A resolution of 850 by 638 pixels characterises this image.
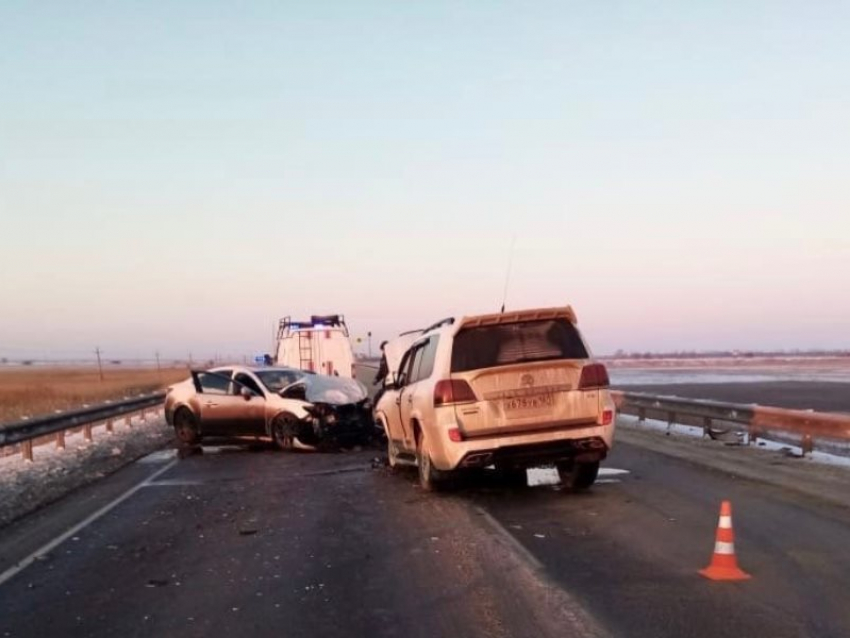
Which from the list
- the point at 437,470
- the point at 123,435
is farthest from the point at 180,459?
the point at 437,470

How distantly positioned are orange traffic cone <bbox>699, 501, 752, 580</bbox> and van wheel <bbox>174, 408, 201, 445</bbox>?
539 inches

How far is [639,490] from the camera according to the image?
11.3m

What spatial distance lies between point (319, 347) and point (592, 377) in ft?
55.5

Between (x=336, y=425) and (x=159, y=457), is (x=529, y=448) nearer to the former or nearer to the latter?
(x=336, y=425)

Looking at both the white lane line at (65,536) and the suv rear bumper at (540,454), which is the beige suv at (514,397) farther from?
the white lane line at (65,536)

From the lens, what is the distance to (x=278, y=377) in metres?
19.5

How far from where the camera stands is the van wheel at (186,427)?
19.0m

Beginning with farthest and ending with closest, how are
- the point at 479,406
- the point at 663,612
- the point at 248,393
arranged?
the point at 248,393 < the point at 479,406 < the point at 663,612

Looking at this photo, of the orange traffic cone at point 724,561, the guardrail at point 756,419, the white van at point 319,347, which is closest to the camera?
the orange traffic cone at point 724,561

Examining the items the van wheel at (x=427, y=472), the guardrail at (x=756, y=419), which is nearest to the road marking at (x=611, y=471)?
the van wheel at (x=427, y=472)

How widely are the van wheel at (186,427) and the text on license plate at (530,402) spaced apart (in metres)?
10.2

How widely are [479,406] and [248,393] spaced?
919 centimetres

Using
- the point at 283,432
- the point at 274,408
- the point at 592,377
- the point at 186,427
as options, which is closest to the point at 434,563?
Answer: the point at 592,377

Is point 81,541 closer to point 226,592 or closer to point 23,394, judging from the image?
point 226,592
